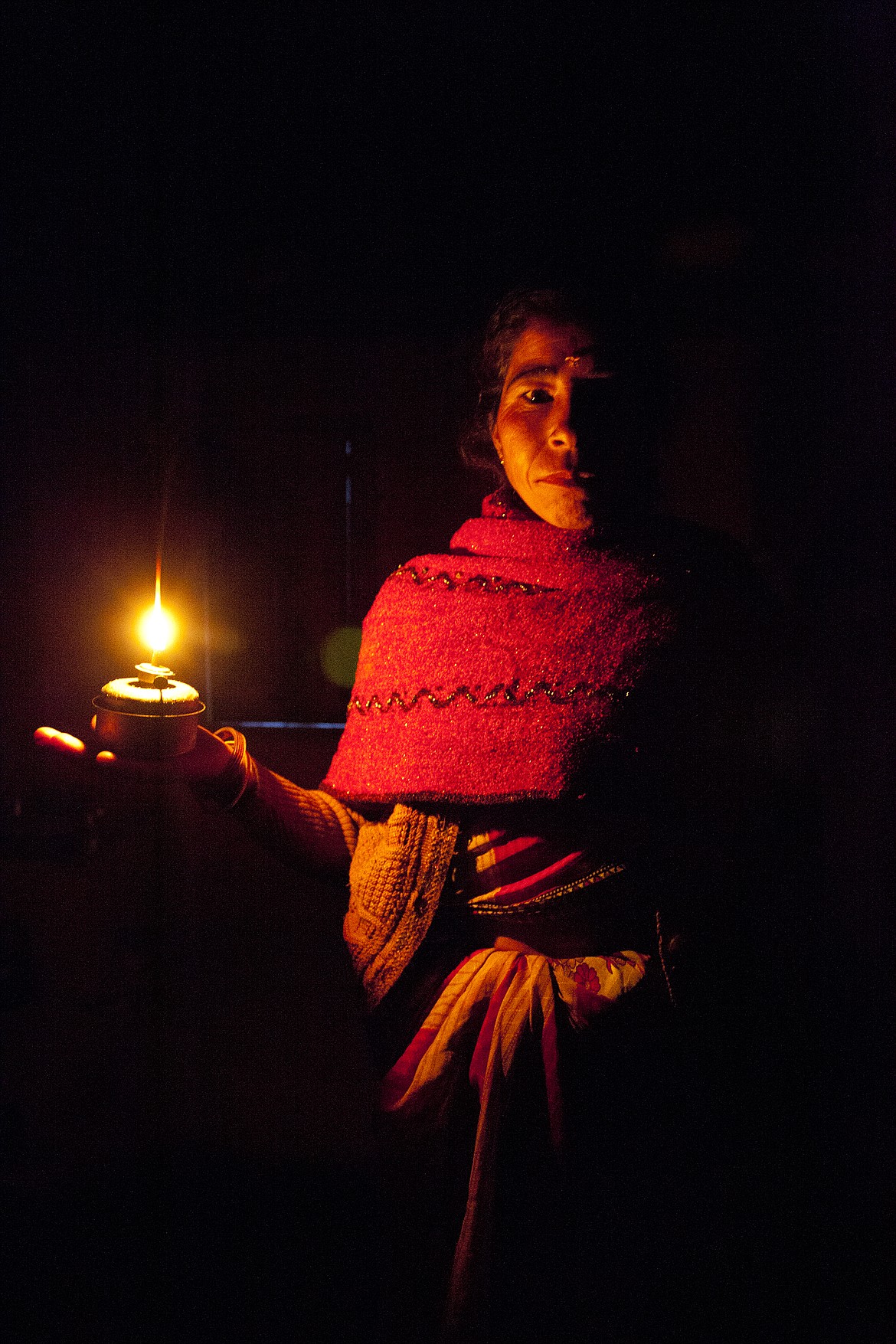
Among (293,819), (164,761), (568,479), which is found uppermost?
(568,479)

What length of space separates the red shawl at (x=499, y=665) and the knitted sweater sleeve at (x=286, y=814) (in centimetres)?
6

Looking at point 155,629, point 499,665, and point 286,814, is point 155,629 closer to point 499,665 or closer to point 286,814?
point 286,814

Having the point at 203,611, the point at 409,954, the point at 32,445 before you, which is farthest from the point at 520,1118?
the point at 32,445

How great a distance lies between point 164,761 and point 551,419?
2.45 ft

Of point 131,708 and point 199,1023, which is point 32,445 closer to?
point 131,708

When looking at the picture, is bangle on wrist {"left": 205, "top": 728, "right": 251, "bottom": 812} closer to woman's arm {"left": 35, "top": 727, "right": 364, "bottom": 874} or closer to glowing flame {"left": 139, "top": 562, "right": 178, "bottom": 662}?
woman's arm {"left": 35, "top": 727, "right": 364, "bottom": 874}

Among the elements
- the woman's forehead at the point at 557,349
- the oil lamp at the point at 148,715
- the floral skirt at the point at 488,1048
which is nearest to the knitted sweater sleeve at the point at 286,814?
the oil lamp at the point at 148,715

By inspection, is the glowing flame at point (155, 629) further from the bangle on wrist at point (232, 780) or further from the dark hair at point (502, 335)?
the dark hair at point (502, 335)

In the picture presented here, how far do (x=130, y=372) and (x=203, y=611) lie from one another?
589 mm

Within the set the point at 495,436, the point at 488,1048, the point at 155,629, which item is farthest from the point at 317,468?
the point at 488,1048

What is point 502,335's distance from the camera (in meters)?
1.24

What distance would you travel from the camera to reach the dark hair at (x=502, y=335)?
1.16 meters

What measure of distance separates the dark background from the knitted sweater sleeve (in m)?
0.38

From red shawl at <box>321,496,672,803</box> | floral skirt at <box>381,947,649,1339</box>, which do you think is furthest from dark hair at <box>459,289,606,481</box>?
floral skirt at <box>381,947,649,1339</box>
